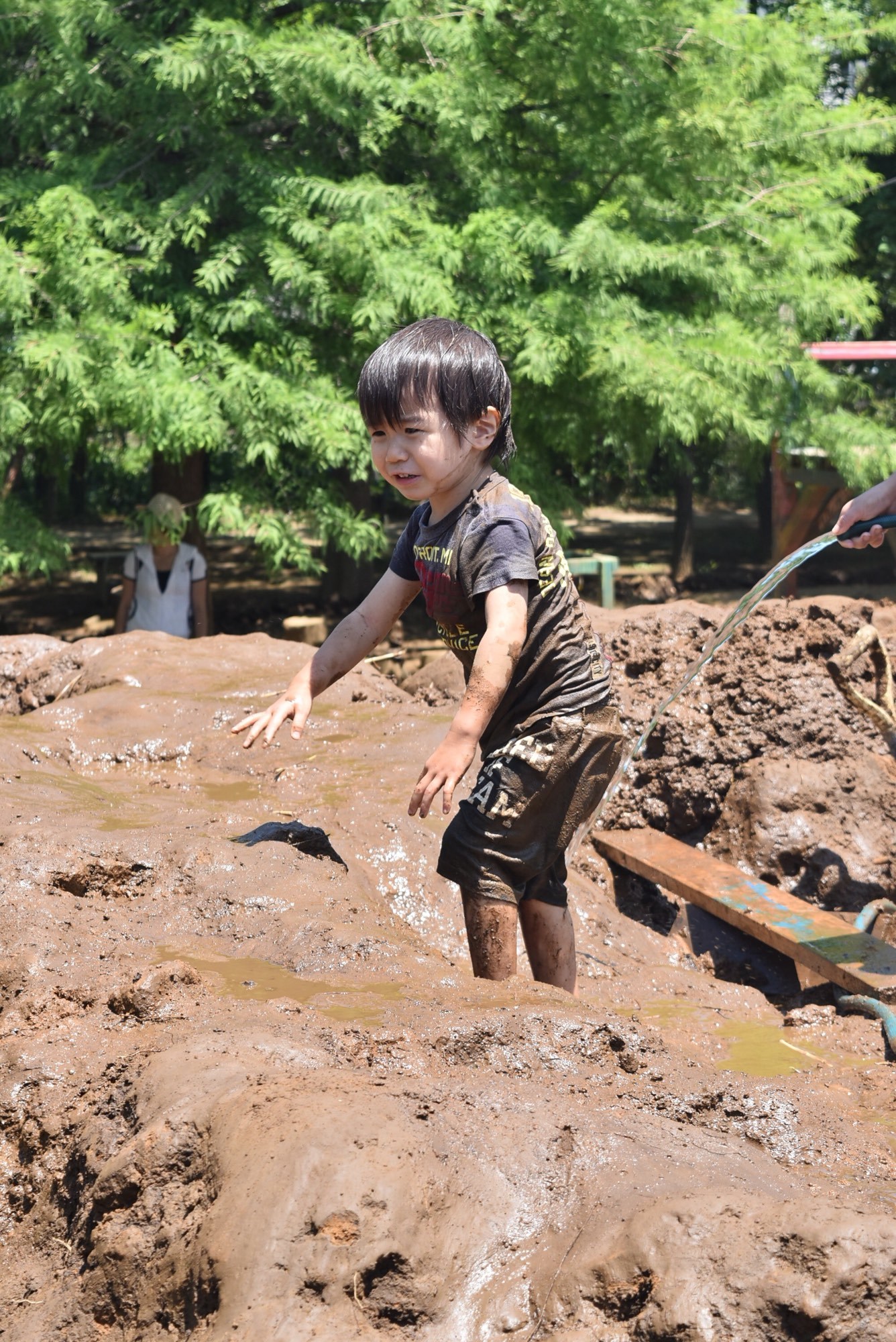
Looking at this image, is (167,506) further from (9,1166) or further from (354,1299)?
(354,1299)

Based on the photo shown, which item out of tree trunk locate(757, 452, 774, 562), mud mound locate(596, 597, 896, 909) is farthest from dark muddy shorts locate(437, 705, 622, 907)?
tree trunk locate(757, 452, 774, 562)

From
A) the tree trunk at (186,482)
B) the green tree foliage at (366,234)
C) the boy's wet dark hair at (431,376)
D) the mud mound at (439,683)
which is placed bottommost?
the mud mound at (439,683)

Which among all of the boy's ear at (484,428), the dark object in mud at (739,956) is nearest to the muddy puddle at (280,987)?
the boy's ear at (484,428)

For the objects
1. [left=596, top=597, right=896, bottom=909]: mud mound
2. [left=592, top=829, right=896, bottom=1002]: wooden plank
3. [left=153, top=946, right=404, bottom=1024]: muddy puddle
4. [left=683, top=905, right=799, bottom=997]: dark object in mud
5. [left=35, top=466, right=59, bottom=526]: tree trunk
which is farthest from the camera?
[left=35, top=466, right=59, bottom=526]: tree trunk

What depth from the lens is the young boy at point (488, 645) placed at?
2.93 metres

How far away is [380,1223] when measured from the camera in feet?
5.91

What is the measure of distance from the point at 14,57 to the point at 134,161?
3.94ft

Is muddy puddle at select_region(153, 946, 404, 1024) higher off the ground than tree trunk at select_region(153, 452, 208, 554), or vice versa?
tree trunk at select_region(153, 452, 208, 554)

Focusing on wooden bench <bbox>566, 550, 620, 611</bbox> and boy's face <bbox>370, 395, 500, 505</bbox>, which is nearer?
boy's face <bbox>370, 395, 500, 505</bbox>

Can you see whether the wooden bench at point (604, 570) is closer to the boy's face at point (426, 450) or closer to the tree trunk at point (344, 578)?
the tree trunk at point (344, 578)

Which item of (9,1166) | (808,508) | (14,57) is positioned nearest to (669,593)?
(808,508)

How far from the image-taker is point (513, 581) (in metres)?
2.95

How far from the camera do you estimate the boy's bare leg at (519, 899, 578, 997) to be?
10.8 feet

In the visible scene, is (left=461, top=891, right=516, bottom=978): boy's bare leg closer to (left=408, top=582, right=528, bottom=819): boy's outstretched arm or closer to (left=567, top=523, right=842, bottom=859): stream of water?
(left=567, top=523, right=842, bottom=859): stream of water
